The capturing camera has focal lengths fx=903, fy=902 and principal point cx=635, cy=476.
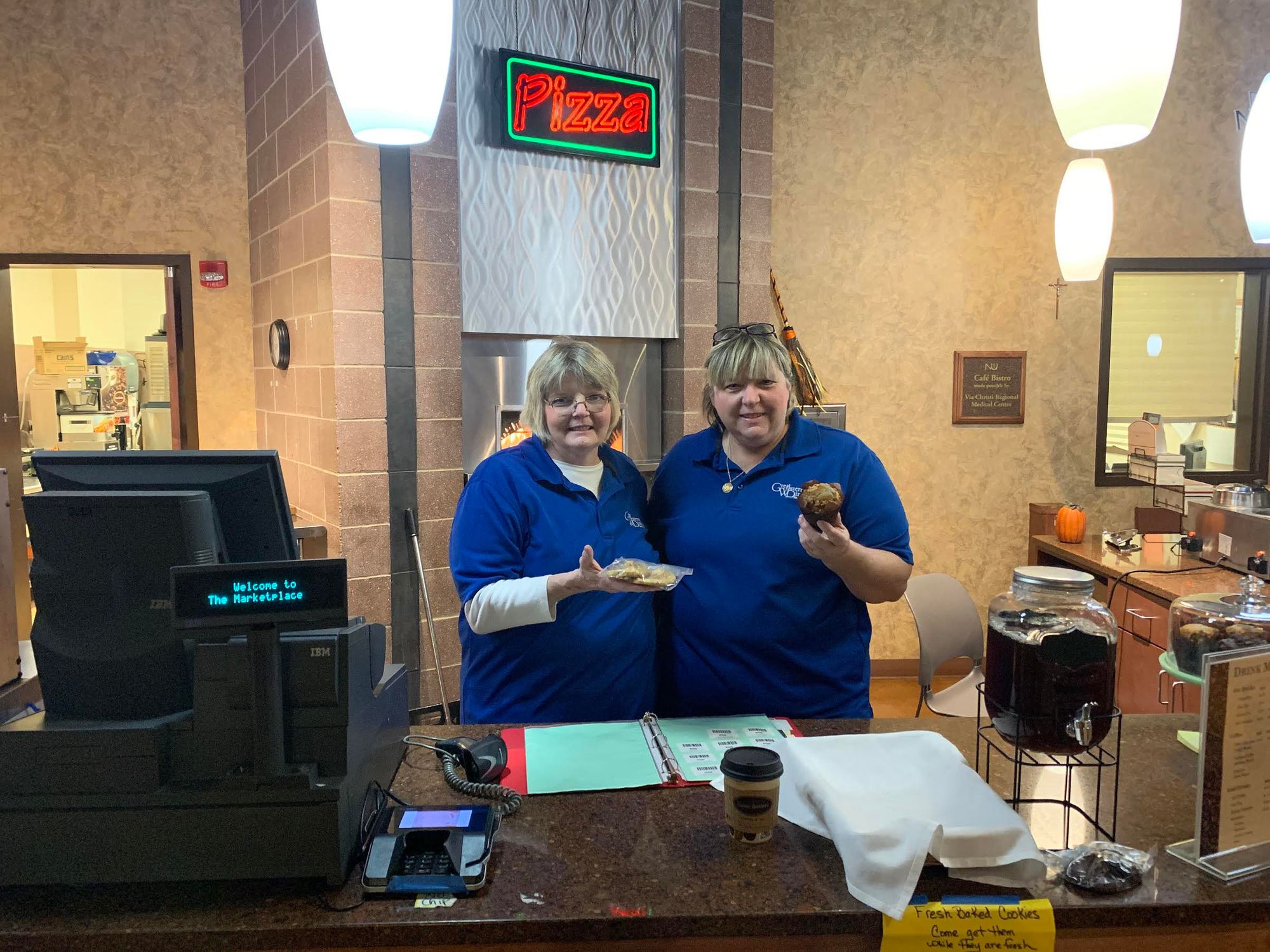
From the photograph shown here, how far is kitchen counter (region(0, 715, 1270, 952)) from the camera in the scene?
1143 millimetres

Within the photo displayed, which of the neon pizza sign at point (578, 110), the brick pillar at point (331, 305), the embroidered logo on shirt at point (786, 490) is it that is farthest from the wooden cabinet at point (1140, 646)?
the brick pillar at point (331, 305)

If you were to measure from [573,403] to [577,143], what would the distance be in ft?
7.01

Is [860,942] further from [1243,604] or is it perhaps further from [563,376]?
[563,376]

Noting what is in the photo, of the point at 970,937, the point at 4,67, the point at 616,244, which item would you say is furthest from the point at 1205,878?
the point at 4,67

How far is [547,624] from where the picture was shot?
189 centimetres

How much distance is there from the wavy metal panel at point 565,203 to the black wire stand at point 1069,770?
262cm

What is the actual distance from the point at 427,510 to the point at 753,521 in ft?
6.58

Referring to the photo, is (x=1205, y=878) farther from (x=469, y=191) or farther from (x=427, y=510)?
(x=469, y=191)

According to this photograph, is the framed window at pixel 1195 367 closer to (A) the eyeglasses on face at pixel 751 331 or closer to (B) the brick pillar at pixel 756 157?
(B) the brick pillar at pixel 756 157

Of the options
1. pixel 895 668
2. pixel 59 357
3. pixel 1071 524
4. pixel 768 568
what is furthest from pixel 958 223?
pixel 59 357

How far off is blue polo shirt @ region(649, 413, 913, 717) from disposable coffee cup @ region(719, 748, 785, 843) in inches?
22.0

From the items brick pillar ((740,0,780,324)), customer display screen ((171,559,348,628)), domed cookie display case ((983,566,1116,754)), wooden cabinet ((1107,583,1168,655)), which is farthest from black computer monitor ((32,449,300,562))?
brick pillar ((740,0,780,324))

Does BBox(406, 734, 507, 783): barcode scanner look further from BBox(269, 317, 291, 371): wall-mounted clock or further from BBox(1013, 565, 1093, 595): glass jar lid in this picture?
BBox(269, 317, 291, 371): wall-mounted clock

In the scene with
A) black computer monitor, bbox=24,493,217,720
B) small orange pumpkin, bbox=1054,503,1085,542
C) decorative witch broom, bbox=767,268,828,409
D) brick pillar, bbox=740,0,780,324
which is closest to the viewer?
black computer monitor, bbox=24,493,217,720
